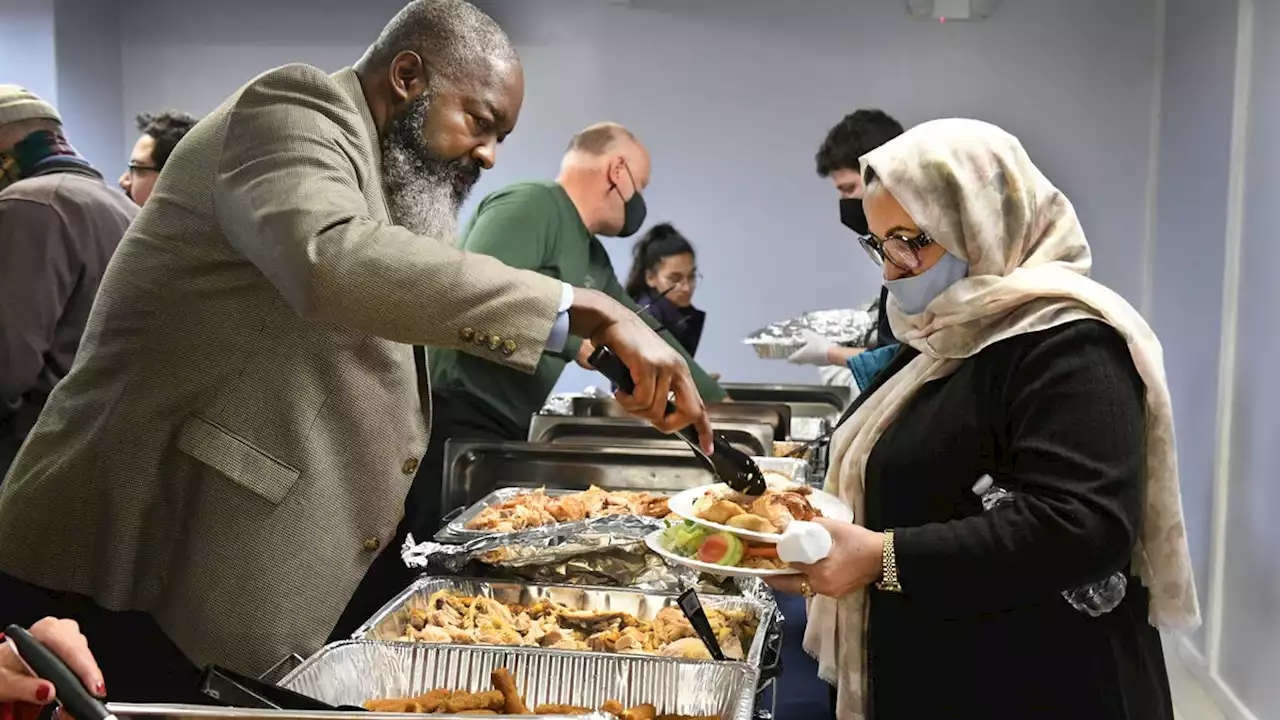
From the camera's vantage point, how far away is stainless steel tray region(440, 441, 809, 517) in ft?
7.73

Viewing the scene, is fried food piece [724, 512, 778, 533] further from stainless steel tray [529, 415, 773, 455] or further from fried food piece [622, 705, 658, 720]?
stainless steel tray [529, 415, 773, 455]

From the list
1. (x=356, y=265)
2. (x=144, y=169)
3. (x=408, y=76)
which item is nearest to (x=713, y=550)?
(x=356, y=265)

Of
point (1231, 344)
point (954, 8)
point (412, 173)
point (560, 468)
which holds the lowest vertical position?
point (560, 468)

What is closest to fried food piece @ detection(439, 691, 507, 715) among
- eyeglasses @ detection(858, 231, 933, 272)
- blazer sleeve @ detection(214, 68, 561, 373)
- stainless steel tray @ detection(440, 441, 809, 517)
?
blazer sleeve @ detection(214, 68, 561, 373)

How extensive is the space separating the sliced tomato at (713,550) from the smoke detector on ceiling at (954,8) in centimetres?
417

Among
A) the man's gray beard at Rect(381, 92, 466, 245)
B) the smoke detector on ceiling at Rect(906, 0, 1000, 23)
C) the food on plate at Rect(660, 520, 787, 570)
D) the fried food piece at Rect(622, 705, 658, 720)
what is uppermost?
the smoke detector on ceiling at Rect(906, 0, 1000, 23)

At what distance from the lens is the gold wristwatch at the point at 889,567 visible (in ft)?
4.17

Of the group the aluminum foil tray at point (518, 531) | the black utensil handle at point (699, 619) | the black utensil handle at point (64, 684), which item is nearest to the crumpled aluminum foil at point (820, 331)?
the aluminum foil tray at point (518, 531)

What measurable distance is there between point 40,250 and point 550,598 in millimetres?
1423

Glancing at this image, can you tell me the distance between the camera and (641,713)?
1.21 m

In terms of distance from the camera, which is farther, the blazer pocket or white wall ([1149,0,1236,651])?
white wall ([1149,0,1236,651])

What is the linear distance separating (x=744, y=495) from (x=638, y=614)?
322 millimetres

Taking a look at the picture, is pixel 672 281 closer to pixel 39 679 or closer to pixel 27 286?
pixel 27 286

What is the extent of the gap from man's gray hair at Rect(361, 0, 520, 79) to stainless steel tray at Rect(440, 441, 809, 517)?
3.34 feet
